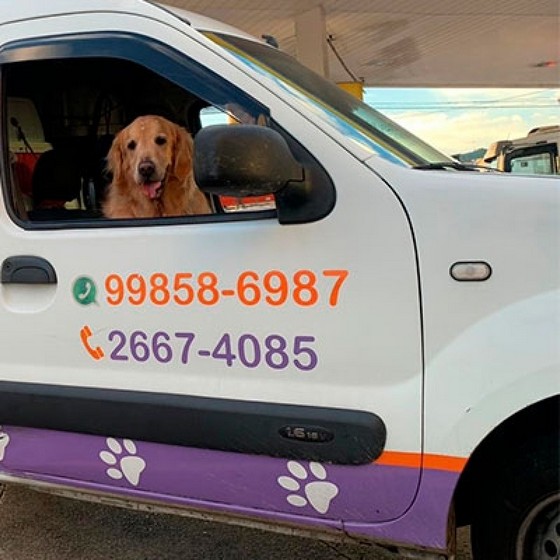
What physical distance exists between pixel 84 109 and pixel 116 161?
672 millimetres

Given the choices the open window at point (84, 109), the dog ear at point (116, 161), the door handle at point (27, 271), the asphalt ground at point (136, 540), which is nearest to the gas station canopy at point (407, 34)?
the open window at point (84, 109)

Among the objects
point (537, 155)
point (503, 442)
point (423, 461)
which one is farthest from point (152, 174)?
point (537, 155)

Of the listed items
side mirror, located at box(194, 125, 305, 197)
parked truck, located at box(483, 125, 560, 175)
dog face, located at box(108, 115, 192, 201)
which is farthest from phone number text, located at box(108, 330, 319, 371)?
parked truck, located at box(483, 125, 560, 175)

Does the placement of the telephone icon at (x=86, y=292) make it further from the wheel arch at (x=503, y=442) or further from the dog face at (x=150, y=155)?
the wheel arch at (x=503, y=442)

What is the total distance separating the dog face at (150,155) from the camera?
9.04 feet

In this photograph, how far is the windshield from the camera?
2.20 m

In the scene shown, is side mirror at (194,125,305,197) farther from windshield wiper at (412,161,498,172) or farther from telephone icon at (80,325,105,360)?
telephone icon at (80,325,105,360)

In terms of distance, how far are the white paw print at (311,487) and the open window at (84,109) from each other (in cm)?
77

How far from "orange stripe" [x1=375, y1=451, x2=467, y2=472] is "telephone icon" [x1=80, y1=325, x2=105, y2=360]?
3.22 ft

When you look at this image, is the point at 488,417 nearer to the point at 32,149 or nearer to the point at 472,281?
the point at 472,281

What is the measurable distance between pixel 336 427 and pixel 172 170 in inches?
51.5

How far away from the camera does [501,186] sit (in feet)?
6.30

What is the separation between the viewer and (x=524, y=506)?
1.99 metres

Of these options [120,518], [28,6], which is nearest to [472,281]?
[28,6]
